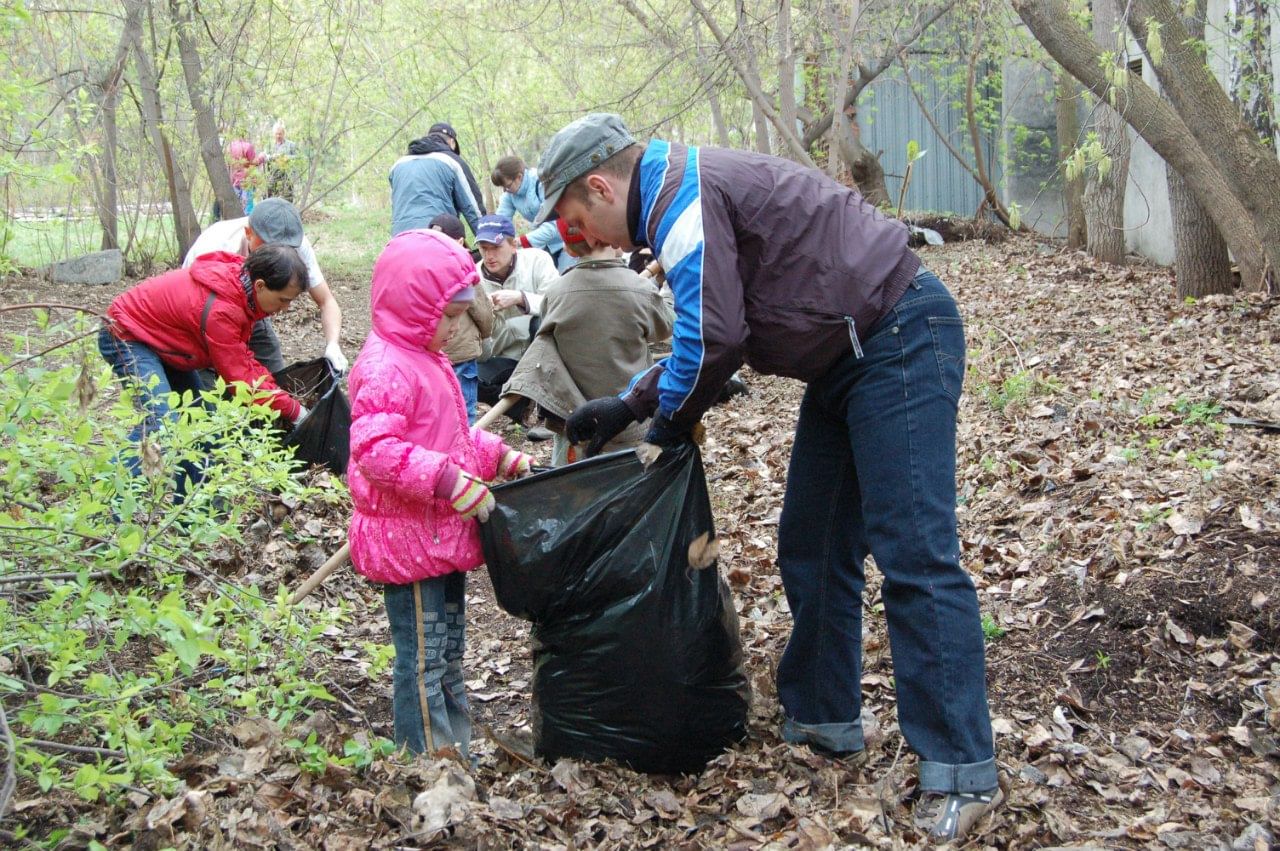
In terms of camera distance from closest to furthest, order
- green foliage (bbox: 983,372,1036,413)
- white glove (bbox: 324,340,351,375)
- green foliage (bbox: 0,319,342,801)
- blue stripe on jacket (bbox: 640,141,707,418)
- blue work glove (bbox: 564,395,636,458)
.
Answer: green foliage (bbox: 0,319,342,801) → blue stripe on jacket (bbox: 640,141,707,418) → blue work glove (bbox: 564,395,636,458) → white glove (bbox: 324,340,351,375) → green foliage (bbox: 983,372,1036,413)

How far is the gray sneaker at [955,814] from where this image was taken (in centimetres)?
255

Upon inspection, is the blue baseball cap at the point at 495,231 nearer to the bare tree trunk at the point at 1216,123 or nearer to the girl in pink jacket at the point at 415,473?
the girl in pink jacket at the point at 415,473

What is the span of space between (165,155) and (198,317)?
7.48m

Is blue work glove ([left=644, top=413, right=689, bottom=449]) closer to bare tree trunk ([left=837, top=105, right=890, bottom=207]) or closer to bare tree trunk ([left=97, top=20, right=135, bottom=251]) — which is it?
bare tree trunk ([left=97, top=20, right=135, bottom=251])

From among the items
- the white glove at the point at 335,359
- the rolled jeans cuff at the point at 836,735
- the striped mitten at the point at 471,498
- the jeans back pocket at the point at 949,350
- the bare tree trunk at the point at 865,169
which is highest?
the bare tree trunk at the point at 865,169

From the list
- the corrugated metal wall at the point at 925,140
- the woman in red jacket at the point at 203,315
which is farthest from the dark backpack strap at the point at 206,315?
the corrugated metal wall at the point at 925,140

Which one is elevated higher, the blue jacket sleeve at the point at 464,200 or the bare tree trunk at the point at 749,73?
the bare tree trunk at the point at 749,73

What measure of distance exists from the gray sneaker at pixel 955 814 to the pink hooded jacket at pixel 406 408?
4.39 ft

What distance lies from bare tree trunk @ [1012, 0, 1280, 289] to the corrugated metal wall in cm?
796

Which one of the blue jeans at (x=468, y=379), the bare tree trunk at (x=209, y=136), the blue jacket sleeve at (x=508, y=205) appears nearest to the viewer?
the blue jeans at (x=468, y=379)

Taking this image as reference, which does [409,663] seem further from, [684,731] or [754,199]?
[754,199]

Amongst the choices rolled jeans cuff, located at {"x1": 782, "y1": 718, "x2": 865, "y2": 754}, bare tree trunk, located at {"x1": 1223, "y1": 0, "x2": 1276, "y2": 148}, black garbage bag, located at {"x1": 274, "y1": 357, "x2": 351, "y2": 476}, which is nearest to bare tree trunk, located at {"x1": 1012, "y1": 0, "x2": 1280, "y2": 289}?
bare tree trunk, located at {"x1": 1223, "y1": 0, "x2": 1276, "y2": 148}

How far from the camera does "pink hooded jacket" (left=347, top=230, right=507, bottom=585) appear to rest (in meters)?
2.92

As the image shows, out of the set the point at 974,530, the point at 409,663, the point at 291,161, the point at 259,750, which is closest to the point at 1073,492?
the point at 974,530
